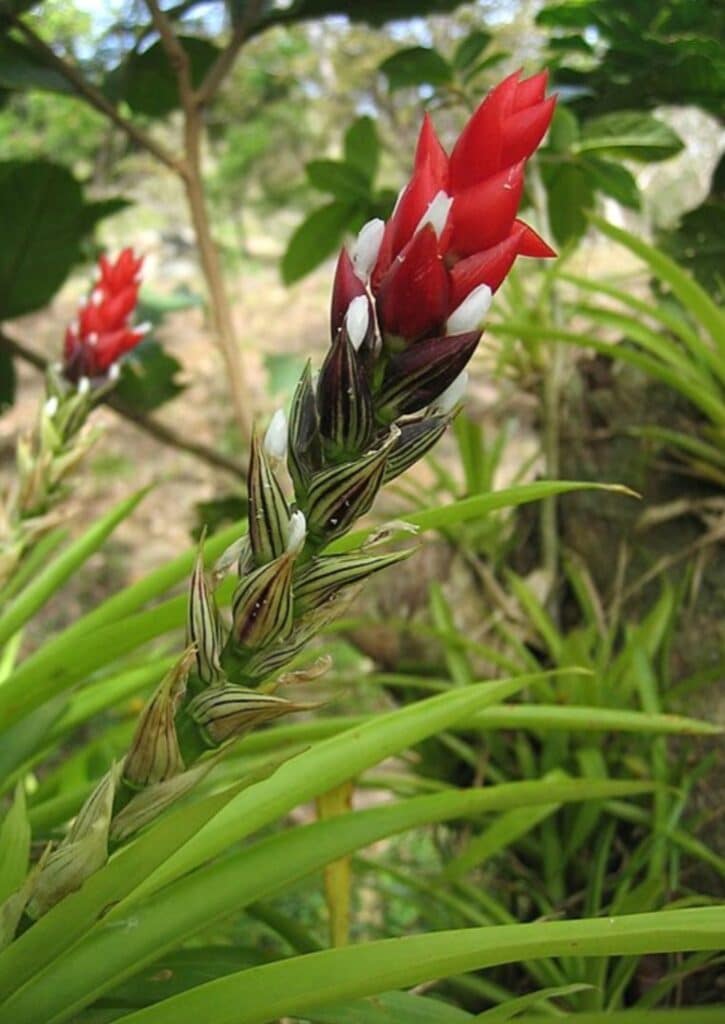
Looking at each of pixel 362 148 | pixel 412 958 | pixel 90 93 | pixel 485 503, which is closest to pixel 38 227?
pixel 90 93

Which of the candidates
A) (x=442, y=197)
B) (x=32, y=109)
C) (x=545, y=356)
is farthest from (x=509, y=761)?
(x=32, y=109)

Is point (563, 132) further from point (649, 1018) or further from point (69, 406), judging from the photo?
point (649, 1018)

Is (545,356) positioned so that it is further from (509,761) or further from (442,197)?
(442,197)

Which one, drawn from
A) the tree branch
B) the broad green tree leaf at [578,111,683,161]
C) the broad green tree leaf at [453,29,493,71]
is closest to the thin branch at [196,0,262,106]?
the tree branch

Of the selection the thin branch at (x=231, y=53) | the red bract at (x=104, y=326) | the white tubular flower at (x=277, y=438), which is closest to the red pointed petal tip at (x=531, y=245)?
the white tubular flower at (x=277, y=438)

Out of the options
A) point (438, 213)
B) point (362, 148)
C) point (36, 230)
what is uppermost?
point (438, 213)

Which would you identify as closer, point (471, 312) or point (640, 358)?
point (471, 312)
